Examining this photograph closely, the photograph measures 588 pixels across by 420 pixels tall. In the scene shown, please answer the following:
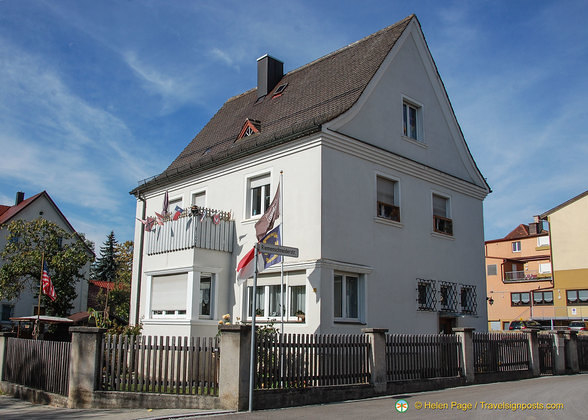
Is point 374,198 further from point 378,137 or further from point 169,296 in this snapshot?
point 169,296

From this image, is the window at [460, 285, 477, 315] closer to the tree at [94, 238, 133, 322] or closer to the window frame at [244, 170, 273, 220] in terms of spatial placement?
the window frame at [244, 170, 273, 220]

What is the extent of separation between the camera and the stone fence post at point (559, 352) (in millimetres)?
18859

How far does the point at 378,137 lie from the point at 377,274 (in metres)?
4.36

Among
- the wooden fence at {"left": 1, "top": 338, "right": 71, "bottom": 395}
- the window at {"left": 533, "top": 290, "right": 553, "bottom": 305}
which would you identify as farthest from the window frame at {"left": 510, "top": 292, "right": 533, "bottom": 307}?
the wooden fence at {"left": 1, "top": 338, "right": 71, "bottom": 395}

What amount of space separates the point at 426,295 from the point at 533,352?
371 cm

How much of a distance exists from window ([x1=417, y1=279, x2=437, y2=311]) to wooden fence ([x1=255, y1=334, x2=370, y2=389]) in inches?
226

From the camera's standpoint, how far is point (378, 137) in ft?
58.3

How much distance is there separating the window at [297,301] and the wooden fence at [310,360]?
10.0ft

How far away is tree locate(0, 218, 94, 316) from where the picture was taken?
34812mm

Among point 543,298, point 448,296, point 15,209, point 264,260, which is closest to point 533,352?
point 448,296

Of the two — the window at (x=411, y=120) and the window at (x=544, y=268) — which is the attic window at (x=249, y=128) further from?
the window at (x=544, y=268)

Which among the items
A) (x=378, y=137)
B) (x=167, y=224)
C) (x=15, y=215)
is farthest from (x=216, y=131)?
(x=15, y=215)

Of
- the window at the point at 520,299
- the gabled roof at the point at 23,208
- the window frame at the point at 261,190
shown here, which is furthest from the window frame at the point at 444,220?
the window at the point at 520,299

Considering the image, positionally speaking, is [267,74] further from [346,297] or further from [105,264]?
[105,264]
